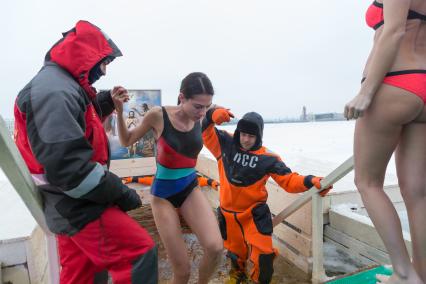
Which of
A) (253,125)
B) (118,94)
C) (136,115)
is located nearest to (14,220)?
(118,94)

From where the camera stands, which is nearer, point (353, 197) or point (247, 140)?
point (247, 140)

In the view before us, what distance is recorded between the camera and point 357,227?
283 cm

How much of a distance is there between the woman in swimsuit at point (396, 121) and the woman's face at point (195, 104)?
3.90 feet

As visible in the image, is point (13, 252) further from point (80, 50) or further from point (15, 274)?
point (80, 50)

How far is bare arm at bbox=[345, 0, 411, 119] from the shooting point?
1114mm

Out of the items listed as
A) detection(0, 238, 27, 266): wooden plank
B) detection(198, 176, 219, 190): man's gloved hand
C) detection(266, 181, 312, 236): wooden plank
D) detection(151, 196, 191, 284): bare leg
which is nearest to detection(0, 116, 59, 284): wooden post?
detection(151, 196, 191, 284): bare leg

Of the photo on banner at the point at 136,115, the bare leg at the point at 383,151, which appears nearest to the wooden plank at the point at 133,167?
the photo on banner at the point at 136,115

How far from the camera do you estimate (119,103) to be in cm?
191

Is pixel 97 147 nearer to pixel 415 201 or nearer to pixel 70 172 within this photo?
pixel 70 172

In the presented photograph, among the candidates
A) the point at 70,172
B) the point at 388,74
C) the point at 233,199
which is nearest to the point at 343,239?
the point at 233,199

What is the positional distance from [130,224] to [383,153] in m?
1.13

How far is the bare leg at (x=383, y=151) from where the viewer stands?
1180 millimetres

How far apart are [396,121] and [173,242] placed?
65.3 inches

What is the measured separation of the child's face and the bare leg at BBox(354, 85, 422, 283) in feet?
5.46
